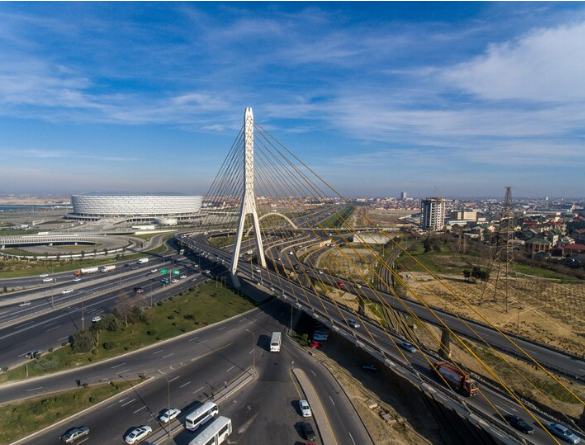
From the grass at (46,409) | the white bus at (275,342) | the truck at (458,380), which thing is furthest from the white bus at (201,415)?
the truck at (458,380)

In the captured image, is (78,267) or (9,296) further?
(78,267)

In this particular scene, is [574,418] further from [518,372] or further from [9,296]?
[9,296]

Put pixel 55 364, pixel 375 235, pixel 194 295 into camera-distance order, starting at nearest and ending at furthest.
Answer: pixel 55 364 < pixel 194 295 < pixel 375 235

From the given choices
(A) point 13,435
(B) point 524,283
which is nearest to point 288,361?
(A) point 13,435

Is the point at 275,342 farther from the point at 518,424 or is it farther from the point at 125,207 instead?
the point at 125,207

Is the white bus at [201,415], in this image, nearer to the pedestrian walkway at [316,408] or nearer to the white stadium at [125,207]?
the pedestrian walkway at [316,408]

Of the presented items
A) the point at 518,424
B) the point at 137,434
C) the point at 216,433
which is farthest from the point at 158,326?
the point at 518,424

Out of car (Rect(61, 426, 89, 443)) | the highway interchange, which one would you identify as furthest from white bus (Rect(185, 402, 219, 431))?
car (Rect(61, 426, 89, 443))
